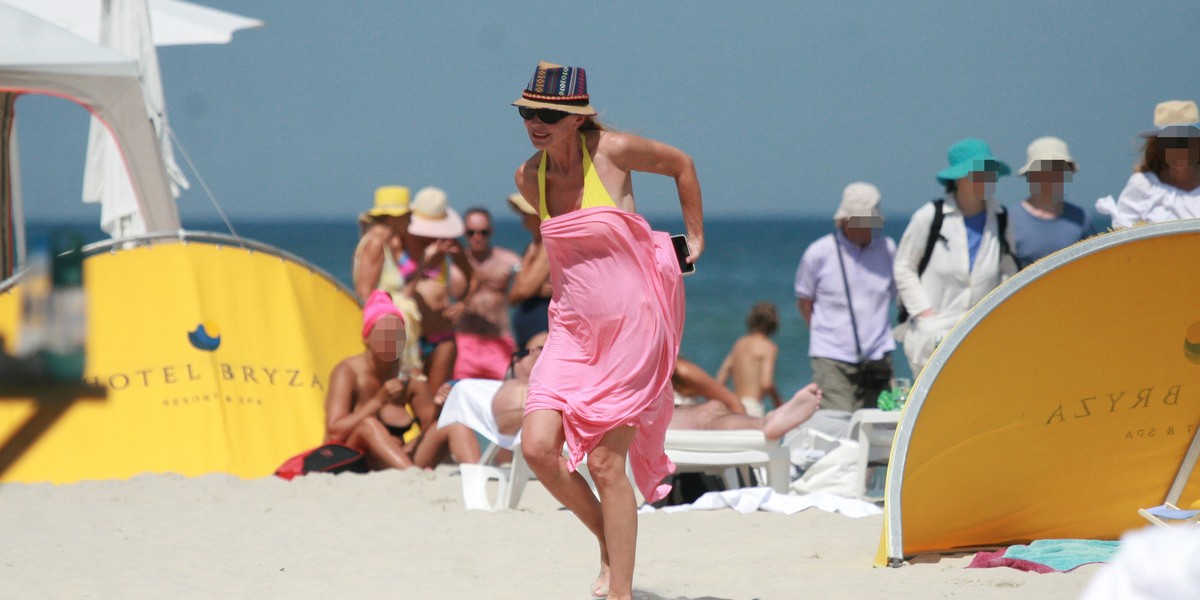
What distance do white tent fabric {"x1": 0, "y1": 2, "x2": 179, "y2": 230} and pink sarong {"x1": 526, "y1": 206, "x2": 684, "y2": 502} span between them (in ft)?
15.0

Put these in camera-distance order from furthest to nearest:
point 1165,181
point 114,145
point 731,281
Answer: point 731,281 → point 114,145 → point 1165,181

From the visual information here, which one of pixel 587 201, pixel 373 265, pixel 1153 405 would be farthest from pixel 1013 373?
pixel 373 265

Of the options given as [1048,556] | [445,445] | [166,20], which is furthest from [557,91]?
[166,20]

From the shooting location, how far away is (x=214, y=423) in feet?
24.4

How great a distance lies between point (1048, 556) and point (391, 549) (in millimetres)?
2491

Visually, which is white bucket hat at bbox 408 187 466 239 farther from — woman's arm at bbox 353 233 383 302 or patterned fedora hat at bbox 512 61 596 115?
patterned fedora hat at bbox 512 61 596 115

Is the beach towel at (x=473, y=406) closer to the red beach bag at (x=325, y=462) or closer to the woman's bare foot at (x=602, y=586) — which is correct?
the red beach bag at (x=325, y=462)

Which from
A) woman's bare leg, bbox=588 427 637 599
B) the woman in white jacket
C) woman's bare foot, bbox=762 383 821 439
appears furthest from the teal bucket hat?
woman's bare leg, bbox=588 427 637 599

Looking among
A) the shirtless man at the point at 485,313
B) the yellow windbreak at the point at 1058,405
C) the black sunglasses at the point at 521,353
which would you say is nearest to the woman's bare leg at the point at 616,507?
the yellow windbreak at the point at 1058,405

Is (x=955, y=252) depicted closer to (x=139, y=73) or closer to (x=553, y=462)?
(x=553, y=462)

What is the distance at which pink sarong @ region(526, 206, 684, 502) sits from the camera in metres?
3.90

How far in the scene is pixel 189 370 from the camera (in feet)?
24.4

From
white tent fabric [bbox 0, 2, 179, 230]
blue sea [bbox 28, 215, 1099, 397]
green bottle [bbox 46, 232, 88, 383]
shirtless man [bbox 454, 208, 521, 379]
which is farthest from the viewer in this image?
blue sea [bbox 28, 215, 1099, 397]

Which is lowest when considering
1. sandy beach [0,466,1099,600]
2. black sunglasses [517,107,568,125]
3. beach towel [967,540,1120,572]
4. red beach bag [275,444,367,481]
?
red beach bag [275,444,367,481]
